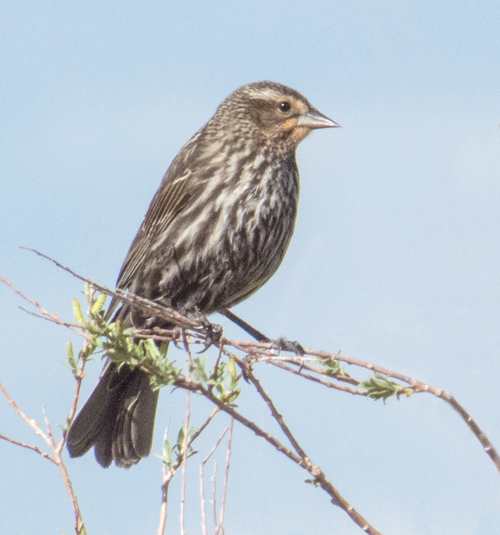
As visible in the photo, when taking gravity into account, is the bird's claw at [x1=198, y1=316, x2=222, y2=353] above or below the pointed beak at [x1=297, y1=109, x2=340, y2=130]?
below

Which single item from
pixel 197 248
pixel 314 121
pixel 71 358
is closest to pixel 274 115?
pixel 314 121

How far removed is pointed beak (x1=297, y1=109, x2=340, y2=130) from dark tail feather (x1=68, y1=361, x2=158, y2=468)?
1.38 meters

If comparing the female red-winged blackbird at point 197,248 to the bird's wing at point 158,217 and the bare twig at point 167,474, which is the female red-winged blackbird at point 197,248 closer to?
the bird's wing at point 158,217

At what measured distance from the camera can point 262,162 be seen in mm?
3715

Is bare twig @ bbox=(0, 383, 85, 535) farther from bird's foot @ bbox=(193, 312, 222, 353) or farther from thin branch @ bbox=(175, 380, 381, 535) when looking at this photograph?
bird's foot @ bbox=(193, 312, 222, 353)

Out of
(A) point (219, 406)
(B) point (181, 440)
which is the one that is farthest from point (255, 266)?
(A) point (219, 406)

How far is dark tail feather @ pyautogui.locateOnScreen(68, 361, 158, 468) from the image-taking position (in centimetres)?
354

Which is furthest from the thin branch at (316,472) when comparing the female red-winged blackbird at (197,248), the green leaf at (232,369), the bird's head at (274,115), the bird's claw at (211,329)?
the bird's head at (274,115)

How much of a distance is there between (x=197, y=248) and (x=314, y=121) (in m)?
0.92

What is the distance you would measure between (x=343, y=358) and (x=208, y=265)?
73.1 inches

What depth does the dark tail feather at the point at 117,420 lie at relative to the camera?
354 cm

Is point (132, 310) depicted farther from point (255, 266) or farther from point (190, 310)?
point (255, 266)

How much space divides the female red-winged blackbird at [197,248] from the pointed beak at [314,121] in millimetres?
152

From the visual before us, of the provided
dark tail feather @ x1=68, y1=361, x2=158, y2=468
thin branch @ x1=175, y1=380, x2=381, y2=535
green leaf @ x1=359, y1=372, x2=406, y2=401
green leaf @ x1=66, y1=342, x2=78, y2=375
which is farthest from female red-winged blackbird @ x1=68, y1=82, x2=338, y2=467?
green leaf @ x1=359, y1=372, x2=406, y2=401
